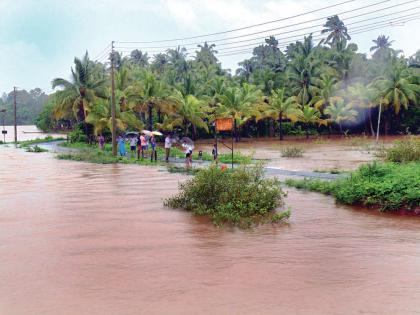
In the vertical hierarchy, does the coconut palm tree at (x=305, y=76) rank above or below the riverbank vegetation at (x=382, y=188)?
above

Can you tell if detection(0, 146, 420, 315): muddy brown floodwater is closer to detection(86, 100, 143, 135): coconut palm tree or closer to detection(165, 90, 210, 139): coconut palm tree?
detection(86, 100, 143, 135): coconut palm tree

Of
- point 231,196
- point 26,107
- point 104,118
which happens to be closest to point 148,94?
point 104,118

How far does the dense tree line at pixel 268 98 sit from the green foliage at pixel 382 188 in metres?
25.4

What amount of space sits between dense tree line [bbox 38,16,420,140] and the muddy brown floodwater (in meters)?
26.0

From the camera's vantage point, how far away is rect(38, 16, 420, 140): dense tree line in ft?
130

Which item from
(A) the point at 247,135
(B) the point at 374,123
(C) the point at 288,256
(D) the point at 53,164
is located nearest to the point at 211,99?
(A) the point at 247,135

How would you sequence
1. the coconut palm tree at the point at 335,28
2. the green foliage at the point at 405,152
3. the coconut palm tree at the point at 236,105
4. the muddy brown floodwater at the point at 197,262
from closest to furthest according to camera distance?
1. the muddy brown floodwater at the point at 197,262
2. the green foliage at the point at 405,152
3. the coconut palm tree at the point at 236,105
4. the coconut palm tree at the point at 335,28

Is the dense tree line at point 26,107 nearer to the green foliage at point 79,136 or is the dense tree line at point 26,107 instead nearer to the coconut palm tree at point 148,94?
the green foliage at point 79,136

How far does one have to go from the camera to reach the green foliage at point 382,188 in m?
11.7

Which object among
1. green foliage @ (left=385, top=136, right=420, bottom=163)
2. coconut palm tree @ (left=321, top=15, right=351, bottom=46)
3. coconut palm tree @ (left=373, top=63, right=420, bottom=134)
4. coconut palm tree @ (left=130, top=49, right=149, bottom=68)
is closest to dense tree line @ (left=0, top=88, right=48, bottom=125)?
coconut palm tree @ (left=130, top=49, right=149, bottom=68)

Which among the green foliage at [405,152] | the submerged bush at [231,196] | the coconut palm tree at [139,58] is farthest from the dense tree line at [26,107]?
the submerged bush at [231,196]

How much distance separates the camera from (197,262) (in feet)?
25.7

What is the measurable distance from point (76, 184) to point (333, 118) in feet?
121

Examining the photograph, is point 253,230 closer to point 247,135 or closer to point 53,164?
point 53,164
